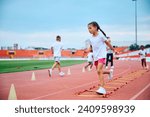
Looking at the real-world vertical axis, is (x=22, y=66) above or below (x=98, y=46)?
below

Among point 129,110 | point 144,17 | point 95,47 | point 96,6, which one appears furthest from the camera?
point 95,47

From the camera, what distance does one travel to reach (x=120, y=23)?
3.87 meters

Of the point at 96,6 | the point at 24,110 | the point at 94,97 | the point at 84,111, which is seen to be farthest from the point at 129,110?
the point at 96,6

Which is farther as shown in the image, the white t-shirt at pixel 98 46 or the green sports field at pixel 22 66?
the green sports field at pixel 22 66

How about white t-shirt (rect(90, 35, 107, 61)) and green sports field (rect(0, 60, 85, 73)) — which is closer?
white t-shirt (rect(90, 35, 107, 61))

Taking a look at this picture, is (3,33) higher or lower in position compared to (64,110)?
higher

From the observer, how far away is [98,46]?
428cm

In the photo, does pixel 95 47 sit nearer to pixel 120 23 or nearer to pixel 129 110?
pixel 120 23

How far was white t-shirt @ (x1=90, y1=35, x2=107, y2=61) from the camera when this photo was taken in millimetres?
4219

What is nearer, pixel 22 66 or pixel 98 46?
pixel 98 46

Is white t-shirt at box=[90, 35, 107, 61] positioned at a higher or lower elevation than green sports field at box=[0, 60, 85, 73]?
higher

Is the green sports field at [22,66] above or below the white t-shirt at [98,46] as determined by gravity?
below

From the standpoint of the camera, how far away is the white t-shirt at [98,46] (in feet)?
13.8

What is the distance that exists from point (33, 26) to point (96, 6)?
0.73 meters
